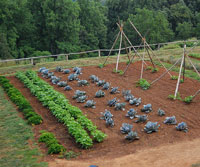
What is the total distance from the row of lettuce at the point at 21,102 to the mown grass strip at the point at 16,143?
0.31m

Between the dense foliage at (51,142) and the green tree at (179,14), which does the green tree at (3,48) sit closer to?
the dense foliage at (51,142)

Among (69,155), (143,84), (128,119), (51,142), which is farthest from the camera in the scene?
(143,84)

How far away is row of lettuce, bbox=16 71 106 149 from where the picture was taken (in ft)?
33.8

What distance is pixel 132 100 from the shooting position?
13.7 m

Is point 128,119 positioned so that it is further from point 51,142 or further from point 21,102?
point 21,102

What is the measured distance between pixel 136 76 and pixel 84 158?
32.6 feet

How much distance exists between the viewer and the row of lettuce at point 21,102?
12.6 meters

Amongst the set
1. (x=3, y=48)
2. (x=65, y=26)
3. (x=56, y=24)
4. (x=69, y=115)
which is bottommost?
(x=3, y=48)

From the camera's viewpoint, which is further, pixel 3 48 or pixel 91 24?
pixel 91 24

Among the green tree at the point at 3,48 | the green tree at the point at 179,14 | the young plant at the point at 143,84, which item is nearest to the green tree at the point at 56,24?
the green tree at the point at 3,48

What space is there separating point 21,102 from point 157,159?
8143 mm

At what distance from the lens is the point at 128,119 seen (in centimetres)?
1225

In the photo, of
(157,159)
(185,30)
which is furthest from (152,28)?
(157,159)

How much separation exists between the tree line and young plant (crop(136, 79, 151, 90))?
2681 centimetres
